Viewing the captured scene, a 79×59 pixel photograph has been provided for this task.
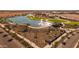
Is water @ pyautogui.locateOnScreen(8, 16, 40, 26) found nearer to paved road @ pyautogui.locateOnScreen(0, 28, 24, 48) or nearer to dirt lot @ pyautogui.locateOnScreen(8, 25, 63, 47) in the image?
dirt lot @ pyautogui.locateOnScreen(8, 25, 63, 47)

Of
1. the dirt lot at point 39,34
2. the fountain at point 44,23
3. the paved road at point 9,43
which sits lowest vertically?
the paved road at point 9,43

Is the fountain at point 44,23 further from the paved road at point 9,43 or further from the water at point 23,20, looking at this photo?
the paved road at point 9,43

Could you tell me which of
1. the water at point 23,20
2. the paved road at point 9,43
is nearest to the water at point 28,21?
the water at point 23,20

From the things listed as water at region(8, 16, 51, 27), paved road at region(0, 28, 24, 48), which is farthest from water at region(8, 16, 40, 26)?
paved road at region(0, 28, 24, 48)

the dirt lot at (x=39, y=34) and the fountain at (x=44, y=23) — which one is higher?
the fountain at (x=44, y=23)

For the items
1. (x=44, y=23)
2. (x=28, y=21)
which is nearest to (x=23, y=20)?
(x=28, y=21)

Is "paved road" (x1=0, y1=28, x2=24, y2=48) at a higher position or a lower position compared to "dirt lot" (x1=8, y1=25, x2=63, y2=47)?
lower

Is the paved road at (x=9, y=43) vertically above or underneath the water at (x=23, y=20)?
underneath

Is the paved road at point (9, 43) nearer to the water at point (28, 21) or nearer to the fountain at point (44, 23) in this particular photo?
the water at point (28, 21)

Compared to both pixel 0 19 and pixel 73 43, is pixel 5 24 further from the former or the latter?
pixel 73 43
